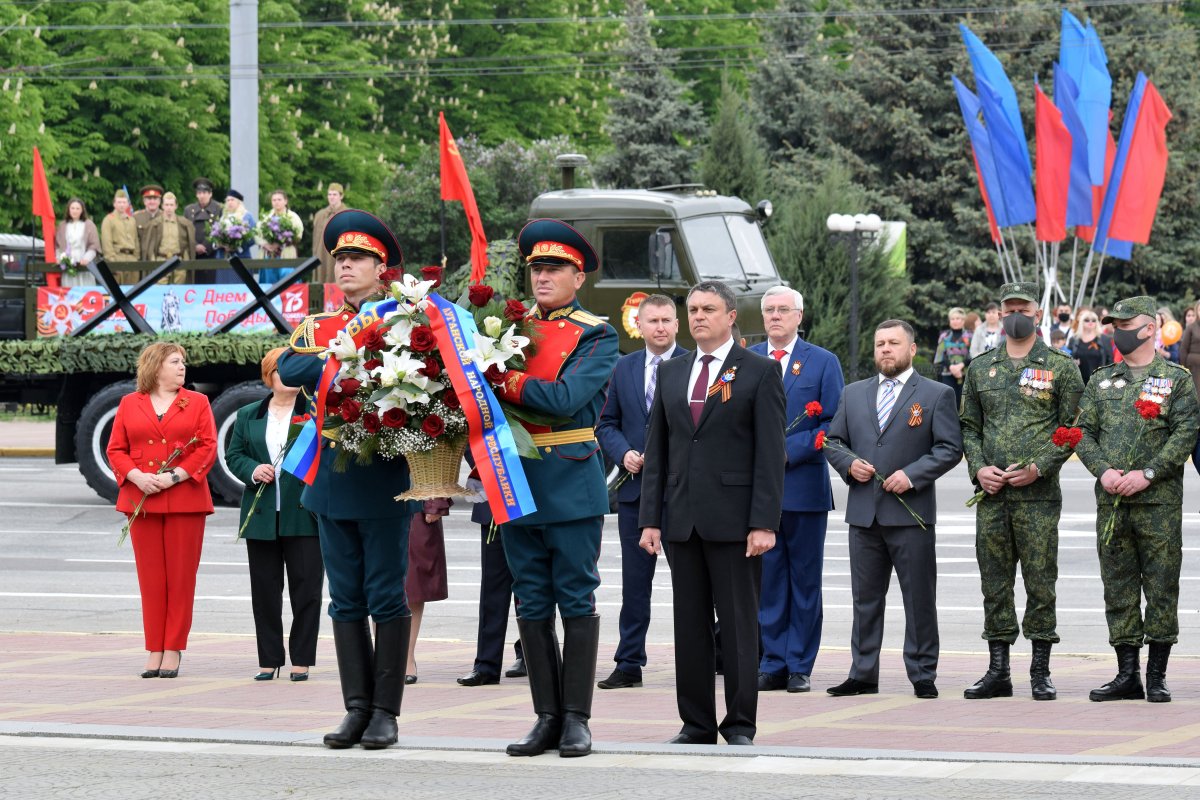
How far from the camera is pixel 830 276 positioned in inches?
1433

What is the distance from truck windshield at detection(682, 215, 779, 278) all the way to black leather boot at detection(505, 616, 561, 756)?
11910mm

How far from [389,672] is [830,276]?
29.4m

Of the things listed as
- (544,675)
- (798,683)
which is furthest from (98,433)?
(544,675)

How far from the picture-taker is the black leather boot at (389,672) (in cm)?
755

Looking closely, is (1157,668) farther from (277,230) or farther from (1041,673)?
(277,230)

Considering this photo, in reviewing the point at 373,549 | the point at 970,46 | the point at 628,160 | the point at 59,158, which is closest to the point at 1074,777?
the point at 373,549

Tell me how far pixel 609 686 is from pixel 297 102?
124 ft

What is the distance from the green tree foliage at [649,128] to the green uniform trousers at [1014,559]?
3509cm

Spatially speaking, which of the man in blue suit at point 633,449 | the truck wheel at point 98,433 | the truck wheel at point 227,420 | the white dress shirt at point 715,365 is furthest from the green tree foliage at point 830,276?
the white dress shirt at point 715,365

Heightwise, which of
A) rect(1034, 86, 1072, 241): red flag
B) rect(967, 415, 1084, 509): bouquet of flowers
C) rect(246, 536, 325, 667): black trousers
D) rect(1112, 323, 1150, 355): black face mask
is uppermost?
rect(1034, 86, 1072, 241): red flag

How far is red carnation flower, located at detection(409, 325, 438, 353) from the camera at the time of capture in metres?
7.22

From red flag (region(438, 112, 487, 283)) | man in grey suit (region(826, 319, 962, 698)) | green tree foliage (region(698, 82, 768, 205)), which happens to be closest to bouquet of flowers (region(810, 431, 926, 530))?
man in grey suit (region(826, 319, 962, 698))

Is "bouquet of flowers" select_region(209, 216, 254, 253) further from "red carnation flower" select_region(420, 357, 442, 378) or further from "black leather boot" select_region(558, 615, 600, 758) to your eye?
"black leather boot" select_region(558, 615, 600, 758)

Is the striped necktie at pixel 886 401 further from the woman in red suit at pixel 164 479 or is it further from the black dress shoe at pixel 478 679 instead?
the woman in red suit at pixel 164 479
